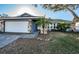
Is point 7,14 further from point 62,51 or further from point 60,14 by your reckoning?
point 62,51

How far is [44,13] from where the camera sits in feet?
7.84

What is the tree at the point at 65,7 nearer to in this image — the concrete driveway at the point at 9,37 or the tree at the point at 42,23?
the tree at the point at 42,23

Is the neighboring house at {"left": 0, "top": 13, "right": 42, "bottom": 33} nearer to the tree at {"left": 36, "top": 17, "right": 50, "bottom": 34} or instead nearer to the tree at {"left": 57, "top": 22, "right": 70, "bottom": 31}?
the tree at {"left": 36, "top": 17, "right": 50, "bottom": 34}

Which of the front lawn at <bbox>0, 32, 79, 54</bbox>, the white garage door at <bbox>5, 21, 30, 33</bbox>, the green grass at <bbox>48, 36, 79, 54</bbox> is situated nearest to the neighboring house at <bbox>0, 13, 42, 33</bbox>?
the white garage door at <bbox>5, 21, 30, 33</bbox>

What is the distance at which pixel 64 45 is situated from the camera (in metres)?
2.36

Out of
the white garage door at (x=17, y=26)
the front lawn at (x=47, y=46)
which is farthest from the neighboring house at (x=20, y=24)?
the front lawn at (x=47, y=46)

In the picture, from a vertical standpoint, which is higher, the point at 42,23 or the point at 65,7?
the point at 65,7

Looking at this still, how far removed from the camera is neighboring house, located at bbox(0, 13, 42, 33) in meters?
2.39

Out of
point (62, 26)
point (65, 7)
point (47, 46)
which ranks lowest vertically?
point (47, 46)

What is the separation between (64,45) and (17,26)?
2.00 ft

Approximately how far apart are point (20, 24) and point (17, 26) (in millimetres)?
44

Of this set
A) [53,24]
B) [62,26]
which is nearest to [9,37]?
[53,24]

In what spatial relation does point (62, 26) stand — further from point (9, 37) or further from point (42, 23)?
point (9, 37)
